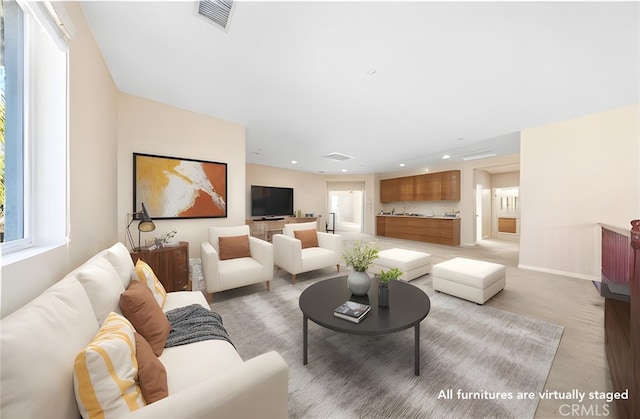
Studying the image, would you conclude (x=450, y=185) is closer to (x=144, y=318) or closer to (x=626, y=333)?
(x=626, y=333)

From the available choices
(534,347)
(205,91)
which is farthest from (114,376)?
(205,91)

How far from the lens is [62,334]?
2.40ft

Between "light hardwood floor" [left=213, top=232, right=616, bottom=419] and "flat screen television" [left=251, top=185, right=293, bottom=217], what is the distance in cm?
309

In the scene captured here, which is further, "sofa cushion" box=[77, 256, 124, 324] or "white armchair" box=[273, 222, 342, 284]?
"white armchair" box=[273, 222, 342, 284]

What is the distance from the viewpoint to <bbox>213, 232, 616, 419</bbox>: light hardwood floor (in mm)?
1333

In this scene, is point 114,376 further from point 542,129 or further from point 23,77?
point 542,129

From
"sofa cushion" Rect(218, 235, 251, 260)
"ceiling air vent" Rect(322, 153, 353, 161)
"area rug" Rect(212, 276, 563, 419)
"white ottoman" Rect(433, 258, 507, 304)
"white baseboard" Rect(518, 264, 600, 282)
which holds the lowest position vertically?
"area rug" Rect(212, 276, 563, 419)

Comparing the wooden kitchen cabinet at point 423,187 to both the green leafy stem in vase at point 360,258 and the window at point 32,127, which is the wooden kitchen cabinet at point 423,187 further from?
the window at point 32,127

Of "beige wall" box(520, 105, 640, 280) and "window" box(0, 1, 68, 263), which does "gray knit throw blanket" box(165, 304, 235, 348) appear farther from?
"beige wall" box(520, 105, 640, 280)

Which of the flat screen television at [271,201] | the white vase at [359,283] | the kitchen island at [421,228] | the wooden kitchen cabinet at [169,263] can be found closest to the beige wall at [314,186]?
the flat screen television at [271,201]

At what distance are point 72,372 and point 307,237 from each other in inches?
124

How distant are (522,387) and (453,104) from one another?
2.99m

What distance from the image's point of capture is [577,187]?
341 cm

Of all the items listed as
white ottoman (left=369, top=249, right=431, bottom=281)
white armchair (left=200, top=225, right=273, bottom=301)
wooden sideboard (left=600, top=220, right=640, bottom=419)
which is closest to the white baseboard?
wooden sideboard (left=600, top=220, right=640, bottom=419)
